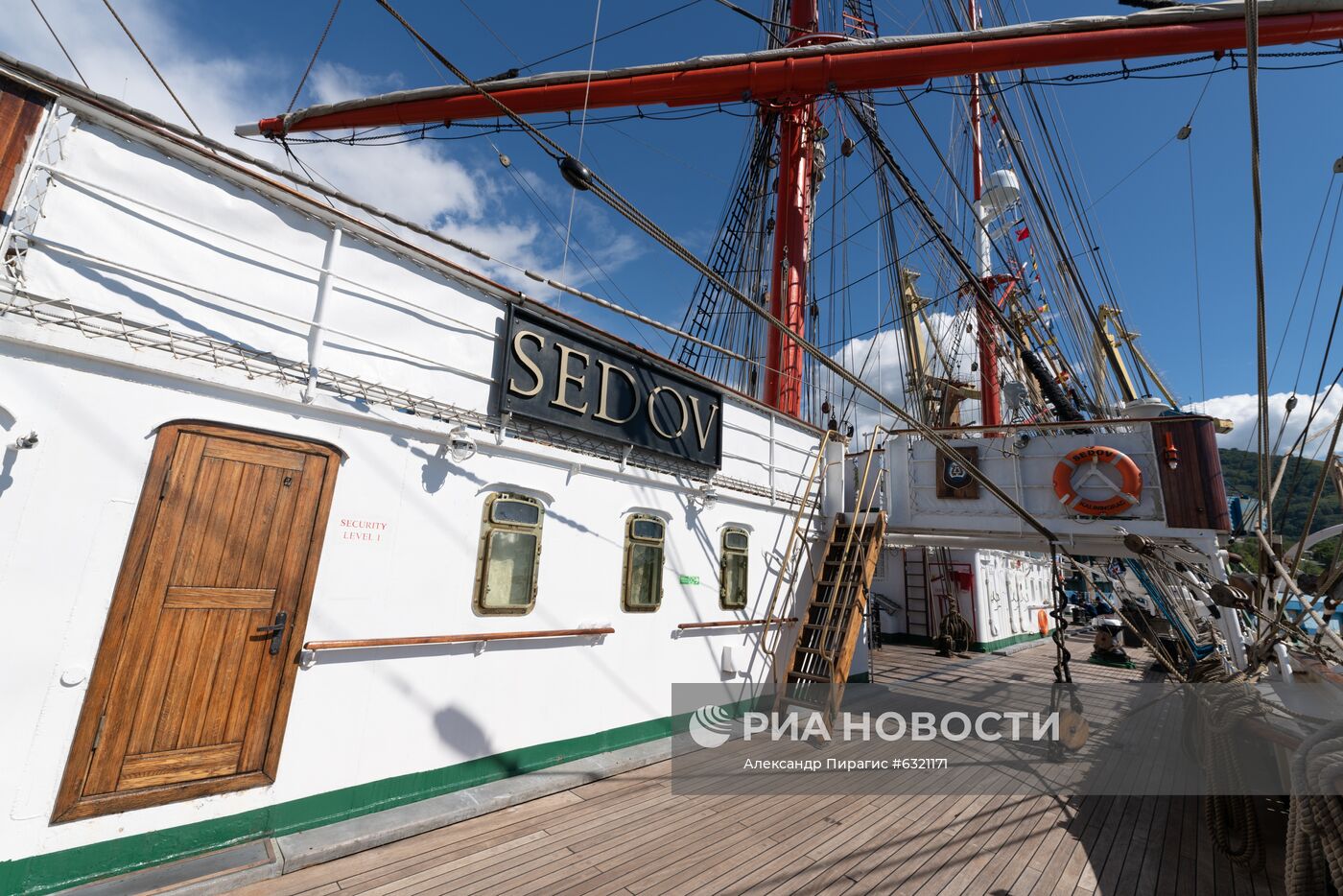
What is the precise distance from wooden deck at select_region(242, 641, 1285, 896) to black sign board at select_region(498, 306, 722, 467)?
3.49 meters

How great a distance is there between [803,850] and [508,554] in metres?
3.39

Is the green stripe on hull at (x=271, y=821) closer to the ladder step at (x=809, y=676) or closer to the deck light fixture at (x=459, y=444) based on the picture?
the deck light fixture at (x=459, y=444)

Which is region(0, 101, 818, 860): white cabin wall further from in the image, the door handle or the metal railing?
the door handle

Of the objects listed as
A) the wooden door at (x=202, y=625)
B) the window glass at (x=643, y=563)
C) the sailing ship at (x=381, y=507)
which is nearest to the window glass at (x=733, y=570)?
the sailing ship at (x=381, y=507)

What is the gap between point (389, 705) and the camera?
4.36 meters

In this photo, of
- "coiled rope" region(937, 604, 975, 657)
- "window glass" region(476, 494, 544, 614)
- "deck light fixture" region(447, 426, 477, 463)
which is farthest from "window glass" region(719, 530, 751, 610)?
"coiled rope" region(937, 604, 975, 657)

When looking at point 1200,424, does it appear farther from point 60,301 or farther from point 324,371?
point 60,301

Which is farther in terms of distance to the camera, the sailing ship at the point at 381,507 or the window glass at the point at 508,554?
the window glass at the point at 508,554

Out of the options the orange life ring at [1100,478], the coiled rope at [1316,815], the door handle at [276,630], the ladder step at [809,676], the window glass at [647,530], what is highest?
the orange life ring at [1100,478]

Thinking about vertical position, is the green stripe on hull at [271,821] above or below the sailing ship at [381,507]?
below

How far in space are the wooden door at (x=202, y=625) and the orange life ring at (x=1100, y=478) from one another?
8919 mm

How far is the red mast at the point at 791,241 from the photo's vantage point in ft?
38.0

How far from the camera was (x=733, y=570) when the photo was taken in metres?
7.62

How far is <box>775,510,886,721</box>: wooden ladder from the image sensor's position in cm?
711
